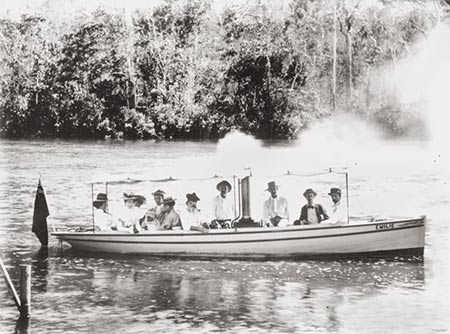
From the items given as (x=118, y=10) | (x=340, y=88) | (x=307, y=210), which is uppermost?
(x=118, y=10)

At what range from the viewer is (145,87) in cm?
2072

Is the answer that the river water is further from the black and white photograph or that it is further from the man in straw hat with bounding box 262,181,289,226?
the man in straw hat with bounding box 262,181,289,226

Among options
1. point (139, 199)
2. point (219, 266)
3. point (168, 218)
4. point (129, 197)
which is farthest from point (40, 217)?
point (219, 266)

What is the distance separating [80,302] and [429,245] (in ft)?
24.4

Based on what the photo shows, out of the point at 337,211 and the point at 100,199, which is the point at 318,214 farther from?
the point at 100,199

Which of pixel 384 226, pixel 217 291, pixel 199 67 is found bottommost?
pixel 217 291

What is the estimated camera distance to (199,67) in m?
20.5

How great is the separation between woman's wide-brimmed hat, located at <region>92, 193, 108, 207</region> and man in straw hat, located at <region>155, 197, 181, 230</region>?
110 cm

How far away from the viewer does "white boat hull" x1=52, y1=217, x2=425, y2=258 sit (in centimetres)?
1706

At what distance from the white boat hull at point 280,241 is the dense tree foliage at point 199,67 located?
3.09 m

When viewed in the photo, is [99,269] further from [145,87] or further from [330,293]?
[145,87]

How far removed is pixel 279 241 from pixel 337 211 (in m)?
1.24

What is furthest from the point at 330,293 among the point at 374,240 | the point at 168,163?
the point at 168,163

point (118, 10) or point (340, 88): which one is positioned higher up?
point (118, 10)
